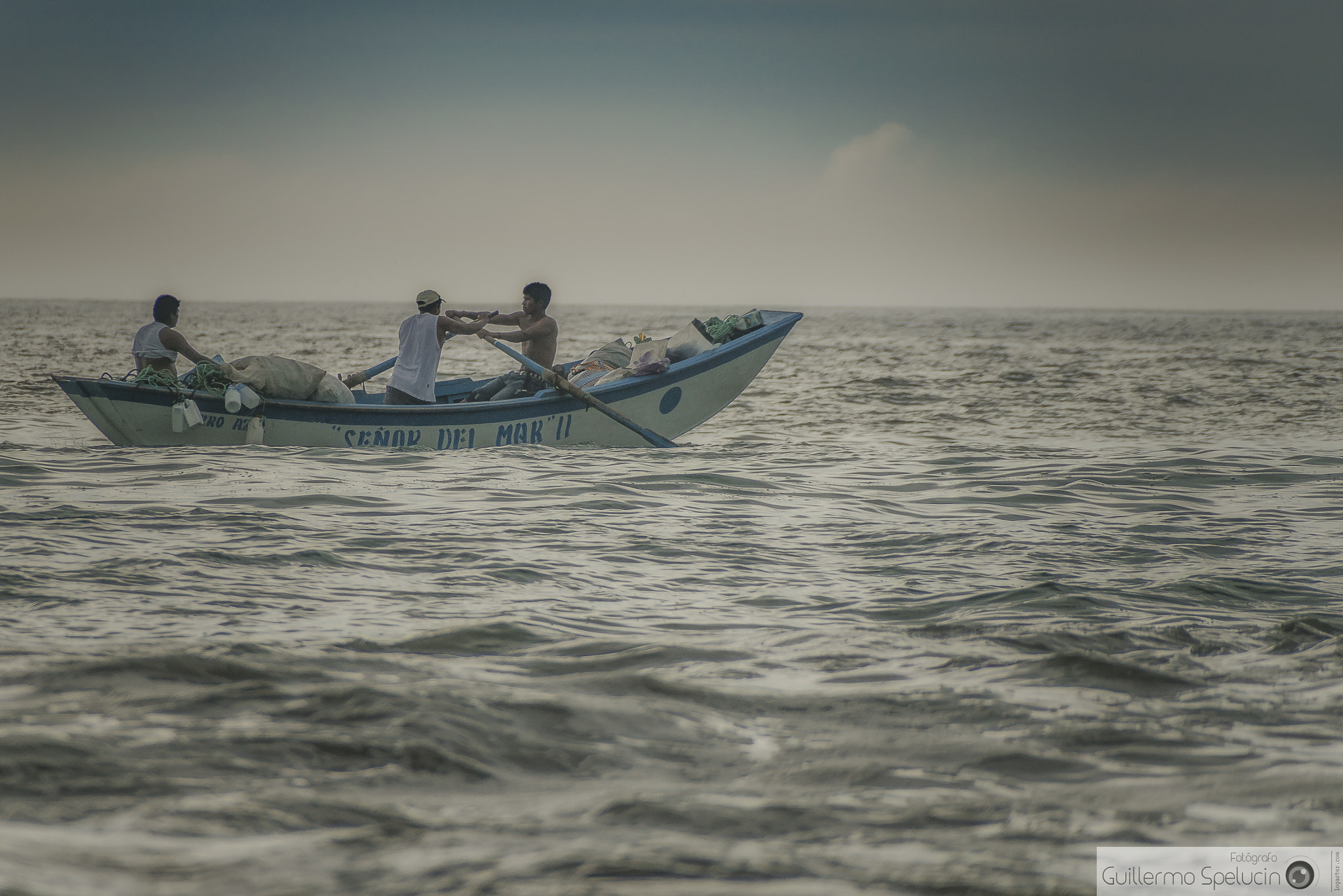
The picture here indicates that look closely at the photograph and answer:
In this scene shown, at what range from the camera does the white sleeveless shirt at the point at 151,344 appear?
32.1 feet

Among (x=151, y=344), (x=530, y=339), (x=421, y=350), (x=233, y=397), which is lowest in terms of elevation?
(x=233, y=397)

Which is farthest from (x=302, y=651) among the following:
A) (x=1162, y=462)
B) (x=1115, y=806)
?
(x=1162, y=462)

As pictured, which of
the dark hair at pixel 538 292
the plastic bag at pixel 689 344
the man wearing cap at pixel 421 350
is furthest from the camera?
the plastic bag at pixel 689 344

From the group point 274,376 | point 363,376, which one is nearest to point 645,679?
point 274,376

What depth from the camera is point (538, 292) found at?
1127cm

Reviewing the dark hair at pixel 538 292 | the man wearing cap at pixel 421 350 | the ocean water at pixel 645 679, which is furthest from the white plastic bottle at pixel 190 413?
the dark hair at pixel 538 292

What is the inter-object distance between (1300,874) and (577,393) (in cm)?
885

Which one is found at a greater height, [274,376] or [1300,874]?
[274,376]

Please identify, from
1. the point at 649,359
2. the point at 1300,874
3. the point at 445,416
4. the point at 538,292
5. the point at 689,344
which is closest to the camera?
the point at 1300,874

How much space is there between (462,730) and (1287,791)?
8.00 ft

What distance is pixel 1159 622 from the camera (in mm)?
4652

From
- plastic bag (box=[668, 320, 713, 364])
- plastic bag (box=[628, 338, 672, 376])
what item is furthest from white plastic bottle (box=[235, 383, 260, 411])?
plastic bag (box=[668, 320, 713, 364])

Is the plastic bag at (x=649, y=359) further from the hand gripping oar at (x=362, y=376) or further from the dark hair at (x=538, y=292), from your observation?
the hand gripping oar at (x=362, y=376)

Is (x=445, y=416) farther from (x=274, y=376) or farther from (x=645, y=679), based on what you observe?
(x=645, y=679)
